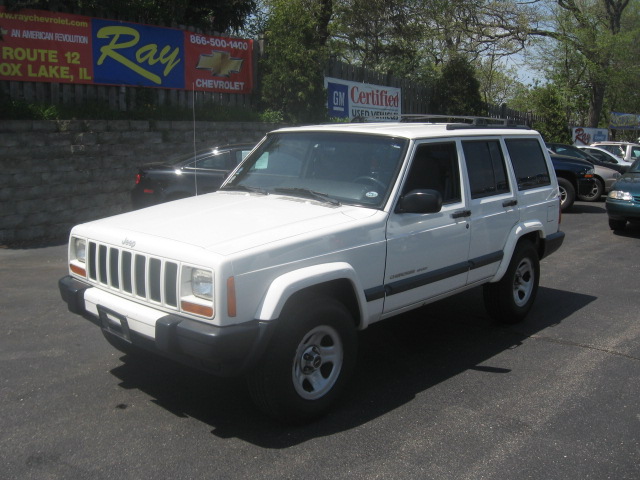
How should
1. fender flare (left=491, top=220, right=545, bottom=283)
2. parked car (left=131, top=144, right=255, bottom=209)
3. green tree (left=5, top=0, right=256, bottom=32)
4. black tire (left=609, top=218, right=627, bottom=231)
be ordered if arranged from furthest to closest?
black tire (left=609, top=218, right=627, bottom=231) → green tree (left=5, top=0, right=256, bottom=32) → parked car (left=131, top=144, right=255, bottom=209) → fender flare (left=491, top=220, right=545, bottom=283)

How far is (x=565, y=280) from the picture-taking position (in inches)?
324

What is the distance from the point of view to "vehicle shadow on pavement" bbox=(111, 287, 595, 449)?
416 centimetres

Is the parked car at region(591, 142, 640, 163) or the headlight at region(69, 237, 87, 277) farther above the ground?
the parked car at region(591, 142, 640, 163)

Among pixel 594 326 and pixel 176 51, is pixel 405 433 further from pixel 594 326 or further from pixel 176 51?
pixel 176 51

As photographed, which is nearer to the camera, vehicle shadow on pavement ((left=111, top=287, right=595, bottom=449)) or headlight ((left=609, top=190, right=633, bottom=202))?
vehicle shadow on pavement ((left=111, top=287, right=595, bottom=449))

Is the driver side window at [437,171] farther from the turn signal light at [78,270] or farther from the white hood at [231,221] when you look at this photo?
the turn signal light at [78,270]

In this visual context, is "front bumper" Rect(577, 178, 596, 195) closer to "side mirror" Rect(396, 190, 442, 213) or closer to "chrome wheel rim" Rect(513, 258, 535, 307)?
"chrome wheel rim" Rect(513, 258, 535, 307)

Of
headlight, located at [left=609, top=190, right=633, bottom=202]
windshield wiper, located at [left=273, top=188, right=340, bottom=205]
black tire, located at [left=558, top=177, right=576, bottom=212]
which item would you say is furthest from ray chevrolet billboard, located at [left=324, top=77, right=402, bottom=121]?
windshield wiper, located at [left=273, top=188, right=340, bottom=205]

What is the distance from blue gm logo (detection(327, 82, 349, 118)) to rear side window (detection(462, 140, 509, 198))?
959 centimetres

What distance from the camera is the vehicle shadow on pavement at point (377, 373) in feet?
13.6

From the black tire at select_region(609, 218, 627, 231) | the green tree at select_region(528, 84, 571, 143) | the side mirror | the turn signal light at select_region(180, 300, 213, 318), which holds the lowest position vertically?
the black tire at select_region(609, 218, 627, 231)

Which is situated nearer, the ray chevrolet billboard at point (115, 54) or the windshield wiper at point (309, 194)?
the windshield wiper at point (309, 194)

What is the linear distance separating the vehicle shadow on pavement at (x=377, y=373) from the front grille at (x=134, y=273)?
2.80ft

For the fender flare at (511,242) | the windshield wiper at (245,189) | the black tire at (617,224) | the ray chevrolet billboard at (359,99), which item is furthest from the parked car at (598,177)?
the windshield wiper at (245,189)
